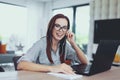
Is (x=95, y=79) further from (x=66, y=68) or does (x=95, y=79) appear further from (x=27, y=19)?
(x=27, y=19)

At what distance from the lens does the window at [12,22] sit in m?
5.88

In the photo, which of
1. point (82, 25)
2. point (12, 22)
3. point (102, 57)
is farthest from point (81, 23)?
point (102, 57)

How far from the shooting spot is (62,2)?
20.0 ft

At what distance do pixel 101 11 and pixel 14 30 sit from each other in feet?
9.33

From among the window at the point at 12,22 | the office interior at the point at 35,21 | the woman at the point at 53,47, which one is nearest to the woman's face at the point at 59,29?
the woman at the point at 53,47

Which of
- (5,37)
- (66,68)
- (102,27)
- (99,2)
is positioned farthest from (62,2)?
(66,68)

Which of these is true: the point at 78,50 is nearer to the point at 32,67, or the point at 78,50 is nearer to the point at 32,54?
the point at 32,54

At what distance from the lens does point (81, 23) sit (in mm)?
5715

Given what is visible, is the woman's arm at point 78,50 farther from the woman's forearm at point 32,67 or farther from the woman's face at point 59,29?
the woman's forearm at point 32,67

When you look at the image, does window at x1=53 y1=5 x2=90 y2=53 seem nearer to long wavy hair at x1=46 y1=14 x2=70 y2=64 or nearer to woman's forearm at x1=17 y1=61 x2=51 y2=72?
long wavy hair at x1=46 y1=14 x2=70 y2=64

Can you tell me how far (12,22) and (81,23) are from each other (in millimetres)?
2127

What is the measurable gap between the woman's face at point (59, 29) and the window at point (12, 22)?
454 cm

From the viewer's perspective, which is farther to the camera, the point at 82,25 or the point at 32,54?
the point at 82,25

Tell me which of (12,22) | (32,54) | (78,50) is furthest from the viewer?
(12,22)
